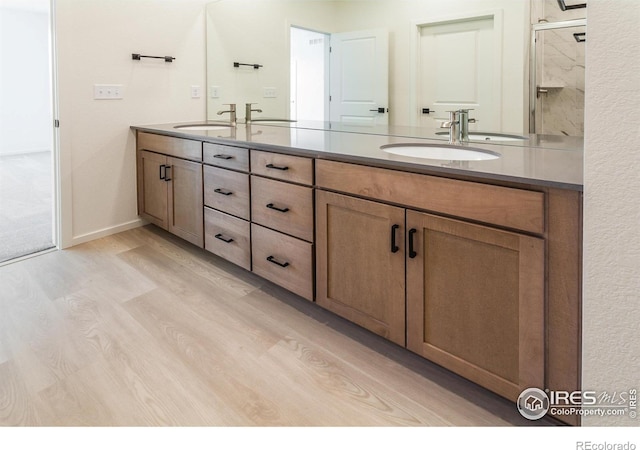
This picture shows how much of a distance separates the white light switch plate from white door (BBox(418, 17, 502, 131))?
2153 millimetres

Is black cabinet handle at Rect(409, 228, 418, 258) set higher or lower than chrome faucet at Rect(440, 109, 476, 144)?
lower

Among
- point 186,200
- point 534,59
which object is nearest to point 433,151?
point 534,59

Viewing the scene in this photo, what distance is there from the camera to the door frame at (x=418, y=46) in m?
1.67

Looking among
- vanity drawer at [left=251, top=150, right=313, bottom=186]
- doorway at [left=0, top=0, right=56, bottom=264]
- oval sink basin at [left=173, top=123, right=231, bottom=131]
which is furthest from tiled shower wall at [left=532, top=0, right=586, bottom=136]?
doorway at [left=0, top=0, right=56, bottom=264]

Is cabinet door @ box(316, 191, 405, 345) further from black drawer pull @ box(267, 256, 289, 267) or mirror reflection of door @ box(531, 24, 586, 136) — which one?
mirror reflection of door @ box(531, 24, 586, 136)

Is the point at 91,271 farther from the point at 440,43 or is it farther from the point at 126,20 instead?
the point at 440,43

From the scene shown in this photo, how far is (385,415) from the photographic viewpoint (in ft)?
4.36

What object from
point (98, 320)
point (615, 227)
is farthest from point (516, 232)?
point (98, 320)

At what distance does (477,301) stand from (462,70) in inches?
38.3

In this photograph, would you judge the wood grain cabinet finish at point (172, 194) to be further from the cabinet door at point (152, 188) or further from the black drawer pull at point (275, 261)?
the black drawer pull at point (275, 261)

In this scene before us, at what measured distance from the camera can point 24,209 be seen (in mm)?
3736

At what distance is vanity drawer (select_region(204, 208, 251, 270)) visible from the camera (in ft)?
7.32

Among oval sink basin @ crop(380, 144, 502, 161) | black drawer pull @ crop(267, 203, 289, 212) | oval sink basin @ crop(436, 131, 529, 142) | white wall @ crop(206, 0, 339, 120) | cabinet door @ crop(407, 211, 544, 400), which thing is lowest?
cabinet door @ crop(407, 211, 544, 400)

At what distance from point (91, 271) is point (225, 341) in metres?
1.19
